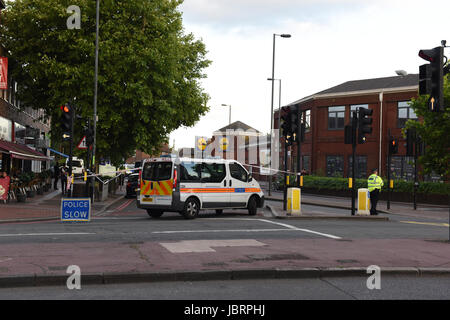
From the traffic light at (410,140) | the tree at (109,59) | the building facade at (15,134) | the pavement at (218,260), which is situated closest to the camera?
the pavement at (218,260)

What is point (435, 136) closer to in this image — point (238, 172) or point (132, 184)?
point (238, 172)

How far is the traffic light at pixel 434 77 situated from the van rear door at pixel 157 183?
28.2 ft

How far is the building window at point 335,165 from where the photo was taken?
47.3m

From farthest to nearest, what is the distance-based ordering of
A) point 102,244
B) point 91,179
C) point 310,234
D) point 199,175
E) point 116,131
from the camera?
point 116,131 < point 91,179 < point 199,175 < point 310,234 < point 102,244

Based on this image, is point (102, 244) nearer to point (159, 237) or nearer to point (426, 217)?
point (159, 237)

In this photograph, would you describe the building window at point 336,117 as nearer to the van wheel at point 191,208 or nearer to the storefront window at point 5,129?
the storefront window at point 5,129

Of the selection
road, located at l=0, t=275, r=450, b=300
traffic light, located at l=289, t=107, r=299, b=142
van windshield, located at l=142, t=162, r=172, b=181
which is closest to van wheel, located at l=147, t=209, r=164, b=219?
van windshield, located at l=142, t=162, r=172, b=181

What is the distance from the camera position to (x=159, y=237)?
38.2 ft

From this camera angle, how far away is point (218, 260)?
832 cm

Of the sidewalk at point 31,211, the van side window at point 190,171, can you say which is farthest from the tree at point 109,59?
the van side window at point 190,171

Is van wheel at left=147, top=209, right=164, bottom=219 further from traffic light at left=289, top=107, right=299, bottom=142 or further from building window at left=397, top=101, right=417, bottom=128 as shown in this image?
building window at left=397, top=101, right=417, bottom=128
